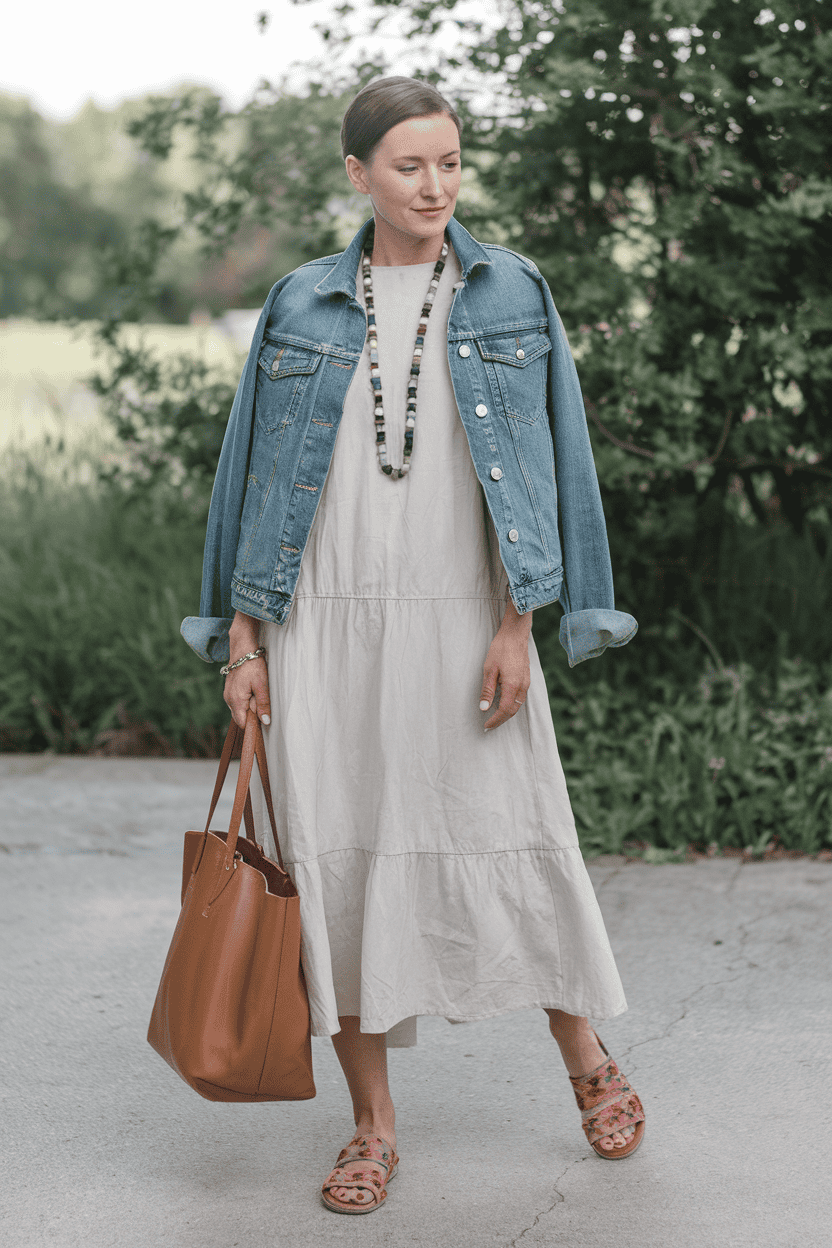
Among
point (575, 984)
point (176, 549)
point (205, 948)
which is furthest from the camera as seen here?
point (176, 549)

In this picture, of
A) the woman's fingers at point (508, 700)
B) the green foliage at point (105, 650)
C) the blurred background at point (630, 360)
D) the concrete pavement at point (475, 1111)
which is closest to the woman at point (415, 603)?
the woman's fingers at point (508, 700)

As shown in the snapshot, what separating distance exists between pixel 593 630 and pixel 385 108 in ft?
3.36

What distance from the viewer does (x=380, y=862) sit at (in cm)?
240

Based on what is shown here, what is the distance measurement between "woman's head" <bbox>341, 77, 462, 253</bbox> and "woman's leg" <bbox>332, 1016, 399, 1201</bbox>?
154cm

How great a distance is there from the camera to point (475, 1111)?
279 centimetres

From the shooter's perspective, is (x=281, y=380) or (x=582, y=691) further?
(x=582, y=691)

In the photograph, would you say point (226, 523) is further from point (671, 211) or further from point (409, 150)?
point (671, 211)

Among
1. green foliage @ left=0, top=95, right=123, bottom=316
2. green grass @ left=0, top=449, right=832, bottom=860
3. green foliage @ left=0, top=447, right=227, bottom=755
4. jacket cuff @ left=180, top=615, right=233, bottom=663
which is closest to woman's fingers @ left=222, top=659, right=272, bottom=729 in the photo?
jacket cuff @ left=180, top=615, right=233, bottom=663

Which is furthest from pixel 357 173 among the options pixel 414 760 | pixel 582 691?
pixel 582 691

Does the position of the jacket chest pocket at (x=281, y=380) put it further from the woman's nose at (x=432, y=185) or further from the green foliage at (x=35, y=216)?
the green foliage at (x=35, y=216)

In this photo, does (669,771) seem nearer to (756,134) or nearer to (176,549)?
(756,134)

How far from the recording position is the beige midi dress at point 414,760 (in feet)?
7.85

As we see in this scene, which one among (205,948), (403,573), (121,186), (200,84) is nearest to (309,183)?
(200,84)

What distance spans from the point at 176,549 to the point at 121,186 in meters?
64.8
